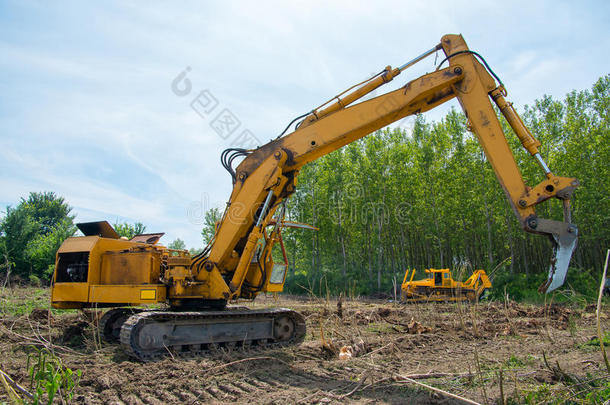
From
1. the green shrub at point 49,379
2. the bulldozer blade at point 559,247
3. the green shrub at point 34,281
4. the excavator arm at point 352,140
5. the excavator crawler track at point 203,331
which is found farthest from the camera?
the green shrub at point 34,281

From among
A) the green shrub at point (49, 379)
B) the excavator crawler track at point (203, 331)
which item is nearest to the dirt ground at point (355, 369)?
the excavator crawler track at point (203, 331)

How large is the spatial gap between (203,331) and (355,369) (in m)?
3.10

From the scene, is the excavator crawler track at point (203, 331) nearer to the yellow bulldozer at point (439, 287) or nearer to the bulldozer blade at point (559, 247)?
the bulldozer blade at point (559, 247)

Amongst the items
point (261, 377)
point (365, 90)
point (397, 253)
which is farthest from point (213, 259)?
point (397, 253)

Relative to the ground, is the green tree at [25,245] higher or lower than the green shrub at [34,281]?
higher

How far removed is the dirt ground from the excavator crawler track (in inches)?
11.9

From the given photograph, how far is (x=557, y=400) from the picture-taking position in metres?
3.67

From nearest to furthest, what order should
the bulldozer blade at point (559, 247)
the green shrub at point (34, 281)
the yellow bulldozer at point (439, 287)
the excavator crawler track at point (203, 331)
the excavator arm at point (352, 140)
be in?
the bulldozer blade at point (559, 247) → the excavator arm at point (352, 140) → the excavator crawler track at point (203, 331) → the yellow bulldozer at point (439, 287) → the green shrub at point (34, 281)

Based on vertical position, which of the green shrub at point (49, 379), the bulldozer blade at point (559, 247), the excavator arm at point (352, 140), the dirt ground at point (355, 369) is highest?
the excavator arm at point (352, 140)

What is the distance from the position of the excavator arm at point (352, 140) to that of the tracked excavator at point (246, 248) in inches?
0.8

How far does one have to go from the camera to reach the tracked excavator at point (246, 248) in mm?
7016

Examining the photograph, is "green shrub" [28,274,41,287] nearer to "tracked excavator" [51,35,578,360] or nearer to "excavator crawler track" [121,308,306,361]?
"tracked excavator" [51,35,578,360]

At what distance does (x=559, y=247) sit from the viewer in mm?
5805

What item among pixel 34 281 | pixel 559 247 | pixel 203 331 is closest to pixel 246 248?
pixel 203 331
